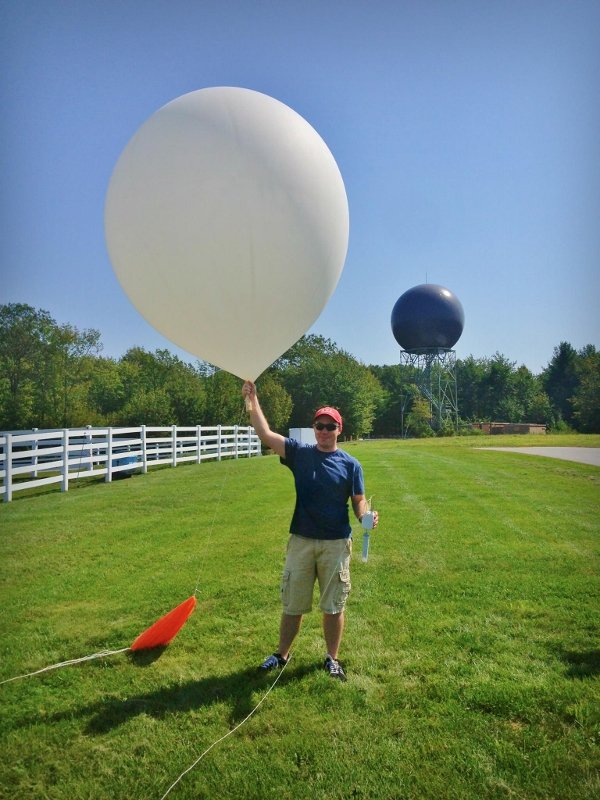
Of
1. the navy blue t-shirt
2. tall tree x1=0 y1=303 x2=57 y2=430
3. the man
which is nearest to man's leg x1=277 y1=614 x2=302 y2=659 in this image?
the man

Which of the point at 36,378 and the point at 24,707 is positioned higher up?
the point at 36,378

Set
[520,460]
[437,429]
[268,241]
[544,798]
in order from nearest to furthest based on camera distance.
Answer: [544,798] < [268,241] < [520,460] < [437,429]

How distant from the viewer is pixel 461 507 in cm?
848

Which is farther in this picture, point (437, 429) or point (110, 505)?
point (437, 429)

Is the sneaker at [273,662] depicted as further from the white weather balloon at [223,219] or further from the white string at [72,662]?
the white weather balloon at [223,219]

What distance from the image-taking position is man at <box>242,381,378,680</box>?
3.25 meters

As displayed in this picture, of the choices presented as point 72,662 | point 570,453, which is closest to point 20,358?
point 570,453

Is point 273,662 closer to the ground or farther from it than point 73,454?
closer to the ground

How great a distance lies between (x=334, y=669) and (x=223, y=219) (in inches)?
110

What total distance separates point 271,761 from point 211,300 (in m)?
2.50

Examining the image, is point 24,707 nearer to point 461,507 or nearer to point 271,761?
point 271,761

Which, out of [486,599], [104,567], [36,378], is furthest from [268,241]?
[36,378]

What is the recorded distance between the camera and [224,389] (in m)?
29.4

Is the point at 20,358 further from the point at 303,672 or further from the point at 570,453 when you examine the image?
the point at 303,672
